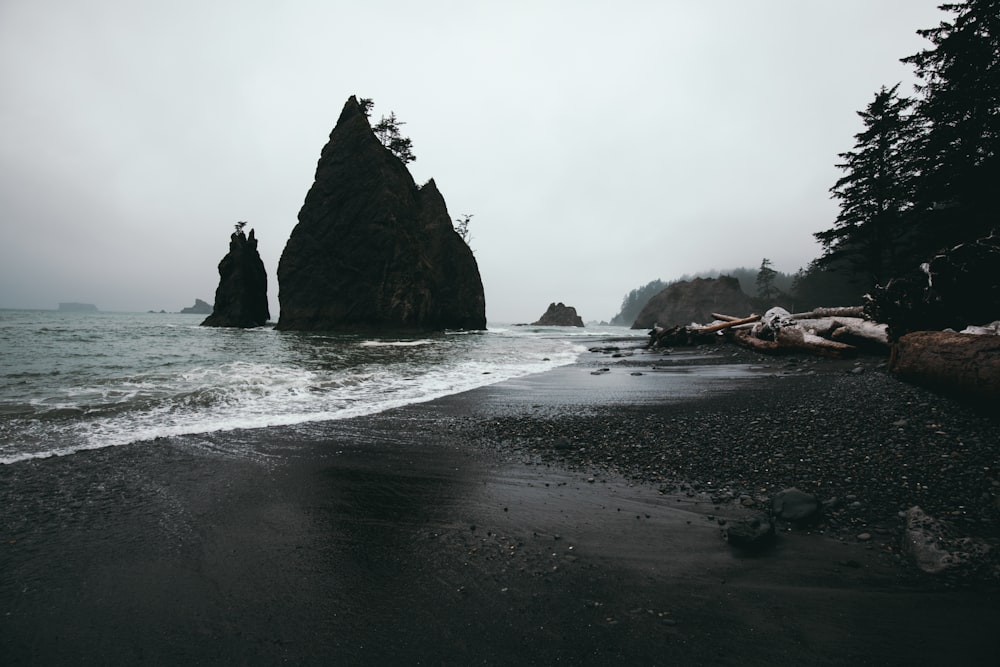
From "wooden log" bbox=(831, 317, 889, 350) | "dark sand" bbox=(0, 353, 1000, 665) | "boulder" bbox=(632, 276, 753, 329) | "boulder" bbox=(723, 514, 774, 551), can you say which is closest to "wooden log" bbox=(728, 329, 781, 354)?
"wooden log" bbox=(831, 317, 889, 350)

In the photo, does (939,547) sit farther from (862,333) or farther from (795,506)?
(862,333)

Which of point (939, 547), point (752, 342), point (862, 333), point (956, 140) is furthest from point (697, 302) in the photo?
point (939, 547)

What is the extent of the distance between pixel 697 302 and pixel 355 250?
9184cm

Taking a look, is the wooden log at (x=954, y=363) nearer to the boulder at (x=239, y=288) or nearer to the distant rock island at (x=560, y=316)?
the boulder at (x=239, y=288)

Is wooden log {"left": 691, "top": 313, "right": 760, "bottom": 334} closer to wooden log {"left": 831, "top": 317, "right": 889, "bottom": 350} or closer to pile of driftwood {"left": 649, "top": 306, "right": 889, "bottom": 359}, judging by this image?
pile of driftwood {"left": 649, "top": 306, "right": 889, "bottom": 359}

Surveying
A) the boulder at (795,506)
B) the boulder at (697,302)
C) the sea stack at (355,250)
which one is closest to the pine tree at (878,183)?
the boulder at (795,506)

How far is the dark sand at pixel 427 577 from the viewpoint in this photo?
6.46ft

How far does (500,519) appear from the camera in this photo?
3.40 metres

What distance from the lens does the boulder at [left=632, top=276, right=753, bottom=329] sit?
10150cm

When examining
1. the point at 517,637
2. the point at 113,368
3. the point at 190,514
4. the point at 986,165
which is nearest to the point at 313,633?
the point at 517,637

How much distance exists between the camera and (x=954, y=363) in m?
5.46

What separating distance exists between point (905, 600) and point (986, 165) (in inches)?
855

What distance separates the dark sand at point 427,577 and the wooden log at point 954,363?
407 cm

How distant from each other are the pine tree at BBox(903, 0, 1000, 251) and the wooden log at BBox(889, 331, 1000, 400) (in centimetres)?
1418
